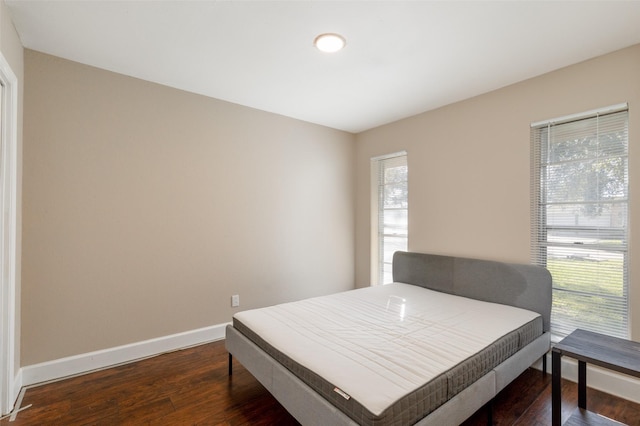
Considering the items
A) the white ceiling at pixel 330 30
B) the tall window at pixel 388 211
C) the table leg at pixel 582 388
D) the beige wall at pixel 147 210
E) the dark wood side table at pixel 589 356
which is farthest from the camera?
the tall window at pixel 388 211

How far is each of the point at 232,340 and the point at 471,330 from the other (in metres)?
1.78

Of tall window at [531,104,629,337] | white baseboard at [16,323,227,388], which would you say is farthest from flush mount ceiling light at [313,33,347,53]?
white baseboard at [16,323,227,388]

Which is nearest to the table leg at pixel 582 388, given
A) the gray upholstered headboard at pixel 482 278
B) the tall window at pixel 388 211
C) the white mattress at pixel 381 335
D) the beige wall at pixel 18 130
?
the white mattress at pixel 381 335

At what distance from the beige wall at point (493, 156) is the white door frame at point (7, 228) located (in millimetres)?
3426

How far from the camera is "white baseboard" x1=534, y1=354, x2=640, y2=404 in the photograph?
2120 millimetres

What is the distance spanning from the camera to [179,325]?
2.96m

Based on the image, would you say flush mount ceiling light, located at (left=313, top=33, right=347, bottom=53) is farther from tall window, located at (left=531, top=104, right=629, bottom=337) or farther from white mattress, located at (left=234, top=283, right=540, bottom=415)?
white mattress, located at (left=234, top=283, right=540, bottom=415)

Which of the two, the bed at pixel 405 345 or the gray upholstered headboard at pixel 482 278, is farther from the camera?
the gray upholstered headboard at pixel 482 278

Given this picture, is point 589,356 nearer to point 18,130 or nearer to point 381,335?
point 381,335

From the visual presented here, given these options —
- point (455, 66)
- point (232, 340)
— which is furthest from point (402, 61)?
point (232, 340)

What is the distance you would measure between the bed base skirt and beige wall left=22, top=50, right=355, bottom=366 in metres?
1.09

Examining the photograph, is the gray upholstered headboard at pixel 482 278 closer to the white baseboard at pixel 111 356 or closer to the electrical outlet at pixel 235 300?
the electrical outlet at pixel 235 300

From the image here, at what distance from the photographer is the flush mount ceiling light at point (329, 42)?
2.07 m

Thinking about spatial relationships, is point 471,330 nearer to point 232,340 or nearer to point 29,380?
point 232,340
